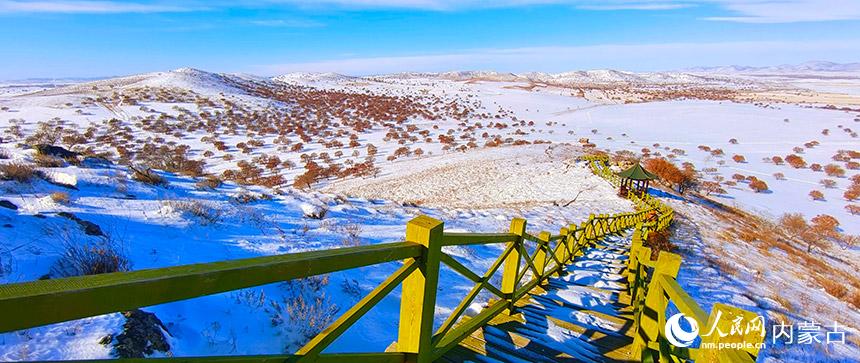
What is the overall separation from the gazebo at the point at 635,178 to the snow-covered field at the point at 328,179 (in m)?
1.25

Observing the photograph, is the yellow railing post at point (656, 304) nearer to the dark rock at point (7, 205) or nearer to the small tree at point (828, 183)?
the dark rock at point (7, 205)

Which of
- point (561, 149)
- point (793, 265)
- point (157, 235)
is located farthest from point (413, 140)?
point (157, 235)

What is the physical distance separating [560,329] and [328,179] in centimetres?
1924

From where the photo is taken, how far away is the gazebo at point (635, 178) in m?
19.4

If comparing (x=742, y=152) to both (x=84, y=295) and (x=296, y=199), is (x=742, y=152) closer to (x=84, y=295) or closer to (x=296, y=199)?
(x=296, y=199)

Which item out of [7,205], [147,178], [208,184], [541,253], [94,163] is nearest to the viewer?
[7,205]

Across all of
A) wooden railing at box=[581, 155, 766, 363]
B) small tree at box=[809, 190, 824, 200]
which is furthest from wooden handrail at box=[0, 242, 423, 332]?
small tree at box=[809, 190, 824, 200]

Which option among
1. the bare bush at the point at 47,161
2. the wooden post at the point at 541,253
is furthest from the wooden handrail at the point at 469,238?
the bare bush at the point at 47,161

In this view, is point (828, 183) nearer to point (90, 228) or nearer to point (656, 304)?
point (656, 304)

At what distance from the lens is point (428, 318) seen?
2.85 metres

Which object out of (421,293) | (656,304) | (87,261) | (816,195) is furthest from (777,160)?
(87,261)

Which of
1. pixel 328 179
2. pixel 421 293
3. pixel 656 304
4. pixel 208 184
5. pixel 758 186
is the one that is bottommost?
pixel 328 179

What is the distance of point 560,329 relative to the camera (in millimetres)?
4555

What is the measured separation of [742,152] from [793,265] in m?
26.0
